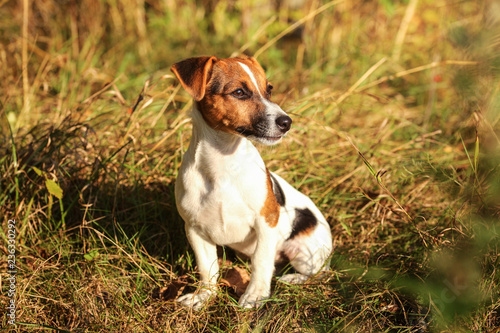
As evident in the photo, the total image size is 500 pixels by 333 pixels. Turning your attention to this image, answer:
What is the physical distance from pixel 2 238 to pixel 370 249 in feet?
8.92

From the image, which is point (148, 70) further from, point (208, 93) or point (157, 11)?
point (208, 93)

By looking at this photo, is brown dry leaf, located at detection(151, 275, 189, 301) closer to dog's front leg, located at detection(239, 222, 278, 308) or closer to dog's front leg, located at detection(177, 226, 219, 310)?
dog's front leg, located at detection(177, 226, 219, 310)

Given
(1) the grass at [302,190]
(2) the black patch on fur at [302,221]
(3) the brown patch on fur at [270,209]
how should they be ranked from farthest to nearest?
1. (2) the black patch on fur at [302,221]
2. (3) the brown patch on fur at [270,209]
3. (1) the grass at [302,190]

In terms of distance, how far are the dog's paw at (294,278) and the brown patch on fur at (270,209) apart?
49 centimetres

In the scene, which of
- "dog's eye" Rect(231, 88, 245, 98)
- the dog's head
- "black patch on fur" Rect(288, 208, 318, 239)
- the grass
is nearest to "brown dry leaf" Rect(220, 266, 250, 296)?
the grass

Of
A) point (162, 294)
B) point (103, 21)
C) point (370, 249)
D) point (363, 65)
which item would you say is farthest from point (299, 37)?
point (162, 294)

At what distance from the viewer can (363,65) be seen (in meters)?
5.83

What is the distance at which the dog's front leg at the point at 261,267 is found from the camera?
9.16ft

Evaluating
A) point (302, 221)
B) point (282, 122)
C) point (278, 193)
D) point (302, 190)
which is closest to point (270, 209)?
point (278, 193)

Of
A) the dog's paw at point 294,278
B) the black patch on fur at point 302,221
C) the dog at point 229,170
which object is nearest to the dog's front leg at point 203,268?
the dog at point 229,170

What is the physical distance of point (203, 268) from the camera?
298 centimetres

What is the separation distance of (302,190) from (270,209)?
1234mm

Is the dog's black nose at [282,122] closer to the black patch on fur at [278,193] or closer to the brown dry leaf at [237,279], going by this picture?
the black patch on fur at [278,193]

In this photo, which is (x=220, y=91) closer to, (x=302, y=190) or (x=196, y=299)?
(x=196, y=299)
